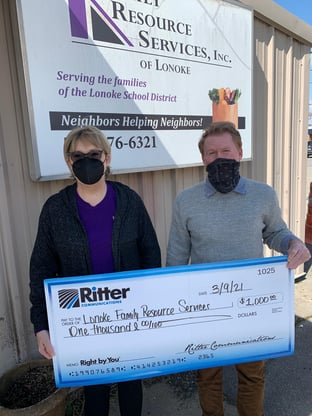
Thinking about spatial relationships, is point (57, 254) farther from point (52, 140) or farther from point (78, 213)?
point (52, 140)

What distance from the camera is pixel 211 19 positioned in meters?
2.94

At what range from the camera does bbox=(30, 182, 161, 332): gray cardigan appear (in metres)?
1.54

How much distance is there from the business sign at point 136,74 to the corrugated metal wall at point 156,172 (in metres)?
0.14

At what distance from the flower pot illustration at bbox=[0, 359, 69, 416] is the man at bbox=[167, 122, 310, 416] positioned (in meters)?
1.12

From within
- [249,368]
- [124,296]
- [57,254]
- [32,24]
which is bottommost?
[249,368]

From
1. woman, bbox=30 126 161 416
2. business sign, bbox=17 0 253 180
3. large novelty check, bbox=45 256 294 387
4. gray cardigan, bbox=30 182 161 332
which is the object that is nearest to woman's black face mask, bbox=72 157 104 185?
woman, bbox=30 126 161 416

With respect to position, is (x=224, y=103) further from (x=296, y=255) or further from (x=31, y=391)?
(x=31, y=391)

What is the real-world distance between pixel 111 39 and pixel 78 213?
1.47 m

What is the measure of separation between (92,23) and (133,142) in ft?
2.83

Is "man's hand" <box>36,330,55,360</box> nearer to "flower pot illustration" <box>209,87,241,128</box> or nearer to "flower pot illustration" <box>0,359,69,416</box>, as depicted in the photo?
"flower pot illustration" <box>0,359,69,416</box>

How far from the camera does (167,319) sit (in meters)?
1.65

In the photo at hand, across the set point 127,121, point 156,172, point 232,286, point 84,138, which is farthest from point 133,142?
point 232,286

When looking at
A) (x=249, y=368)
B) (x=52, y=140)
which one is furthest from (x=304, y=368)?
(x=52, y=140)

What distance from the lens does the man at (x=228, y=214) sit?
1.63 metres
